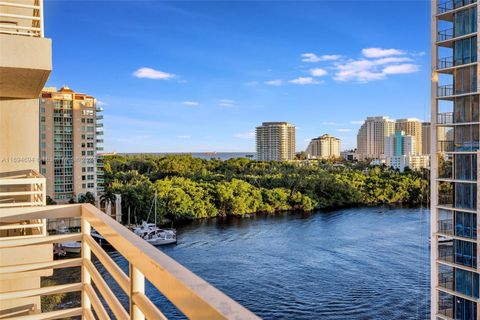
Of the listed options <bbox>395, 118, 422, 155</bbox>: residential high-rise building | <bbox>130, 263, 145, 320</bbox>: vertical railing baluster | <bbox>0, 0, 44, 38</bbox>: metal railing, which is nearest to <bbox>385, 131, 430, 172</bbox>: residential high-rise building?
<bbox>395, 118, 422, 155</bbox>: residential high-rise building

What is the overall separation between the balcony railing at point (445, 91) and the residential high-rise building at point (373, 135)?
128 feet

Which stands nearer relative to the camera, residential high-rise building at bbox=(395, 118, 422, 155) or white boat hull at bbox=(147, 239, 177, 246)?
white boat hull at bbox=(147, 239, 177, 246)

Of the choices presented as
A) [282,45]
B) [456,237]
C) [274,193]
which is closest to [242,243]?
[274,193]

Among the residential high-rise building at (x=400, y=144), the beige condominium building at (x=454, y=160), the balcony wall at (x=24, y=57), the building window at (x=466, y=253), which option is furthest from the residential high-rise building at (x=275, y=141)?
the balcony wall at (x=24, y=57)

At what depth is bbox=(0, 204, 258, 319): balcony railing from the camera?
406mm

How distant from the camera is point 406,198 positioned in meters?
22.8

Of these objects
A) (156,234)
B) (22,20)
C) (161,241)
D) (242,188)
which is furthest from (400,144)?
(22,20)

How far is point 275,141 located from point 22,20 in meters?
46.0

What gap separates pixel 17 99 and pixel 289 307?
7.46 meters

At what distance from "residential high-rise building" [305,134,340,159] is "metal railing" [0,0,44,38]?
183ft

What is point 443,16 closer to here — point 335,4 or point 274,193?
point 274,193

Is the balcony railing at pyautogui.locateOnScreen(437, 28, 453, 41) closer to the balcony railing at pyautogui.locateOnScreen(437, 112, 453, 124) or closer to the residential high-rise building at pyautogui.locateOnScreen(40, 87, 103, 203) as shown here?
the balcony railing at pyautogui.locateOnScreen(437, 112, 453, 124)

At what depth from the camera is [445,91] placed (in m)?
6.65

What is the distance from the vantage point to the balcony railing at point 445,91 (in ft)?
21.6
